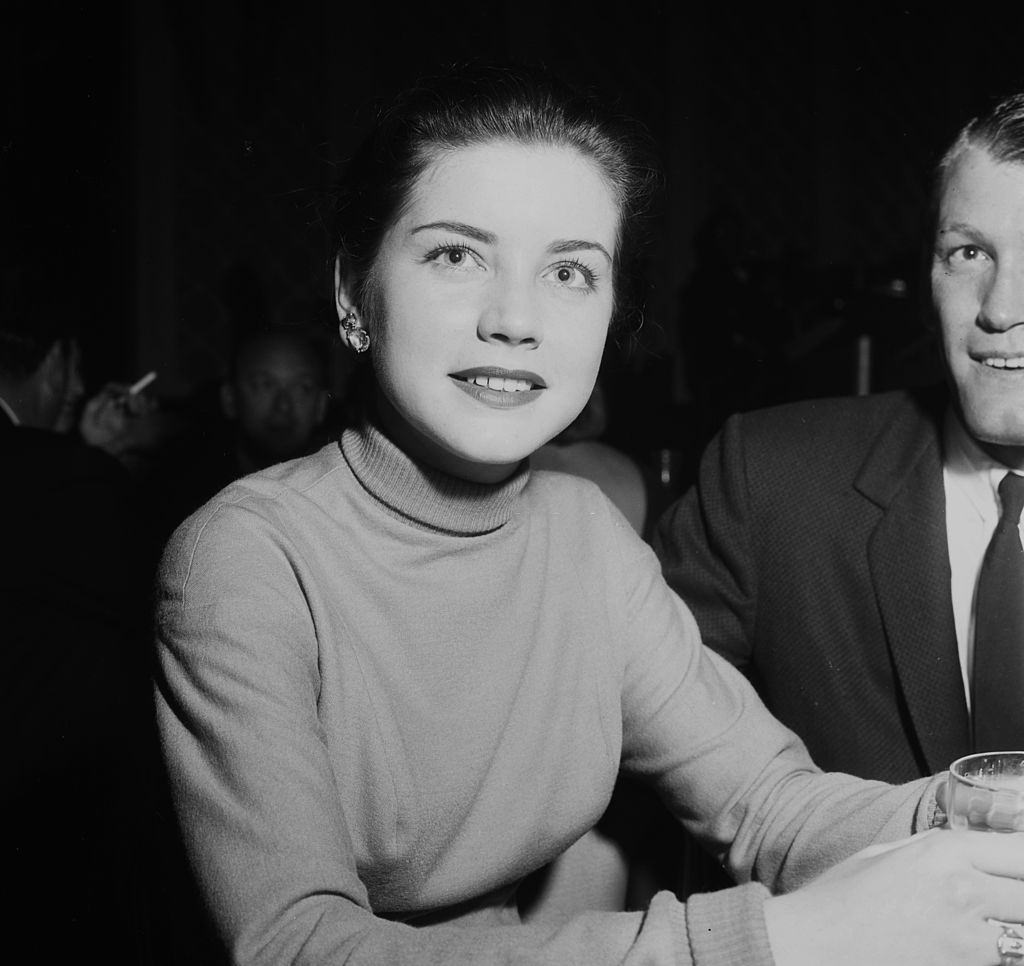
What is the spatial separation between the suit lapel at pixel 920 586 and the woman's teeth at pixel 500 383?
0.68 metres

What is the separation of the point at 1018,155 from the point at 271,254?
15.9 feet

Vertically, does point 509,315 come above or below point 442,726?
above

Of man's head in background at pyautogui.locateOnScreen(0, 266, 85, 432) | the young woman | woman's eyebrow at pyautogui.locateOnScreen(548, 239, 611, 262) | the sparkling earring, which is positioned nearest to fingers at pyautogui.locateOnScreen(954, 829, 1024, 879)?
the young woman

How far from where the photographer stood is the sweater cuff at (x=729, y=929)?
3.15 ft

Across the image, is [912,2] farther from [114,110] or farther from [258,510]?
[258,510]

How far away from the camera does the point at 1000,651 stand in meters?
1.55

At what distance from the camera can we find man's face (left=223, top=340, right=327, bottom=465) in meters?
4.13

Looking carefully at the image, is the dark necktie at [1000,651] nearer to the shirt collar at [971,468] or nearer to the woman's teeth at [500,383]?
the shirt collar at [971,468]

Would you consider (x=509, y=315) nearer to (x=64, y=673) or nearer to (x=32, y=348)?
(x=64, y=673)

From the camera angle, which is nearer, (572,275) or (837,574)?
(572,275)

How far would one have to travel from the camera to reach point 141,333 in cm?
581

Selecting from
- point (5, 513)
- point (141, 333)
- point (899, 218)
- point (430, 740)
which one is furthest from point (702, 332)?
point (430, 740)

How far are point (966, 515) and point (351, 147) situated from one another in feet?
16.5

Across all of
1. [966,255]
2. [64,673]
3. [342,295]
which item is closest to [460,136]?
[342,295]
